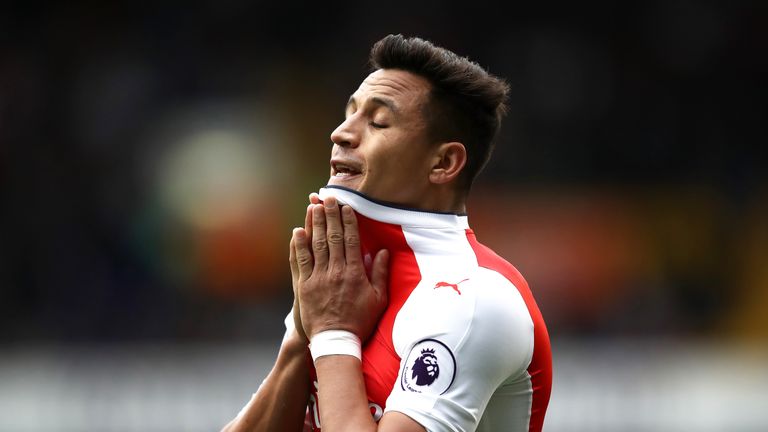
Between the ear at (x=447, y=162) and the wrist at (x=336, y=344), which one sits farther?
the ear at (x=447, y=162)

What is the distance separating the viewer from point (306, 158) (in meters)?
14.2

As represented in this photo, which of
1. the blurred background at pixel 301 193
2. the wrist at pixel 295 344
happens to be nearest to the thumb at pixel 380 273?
the wrist at pixel 295 344

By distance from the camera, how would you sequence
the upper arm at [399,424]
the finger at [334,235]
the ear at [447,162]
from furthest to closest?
the ear at [447,162]
the finger at [334,235]
the upper arm at [399,424]

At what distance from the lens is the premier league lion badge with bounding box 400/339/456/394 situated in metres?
3.09

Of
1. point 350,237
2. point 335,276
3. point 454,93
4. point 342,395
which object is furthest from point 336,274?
point 454,93

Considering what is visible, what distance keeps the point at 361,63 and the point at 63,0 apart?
3.80 m

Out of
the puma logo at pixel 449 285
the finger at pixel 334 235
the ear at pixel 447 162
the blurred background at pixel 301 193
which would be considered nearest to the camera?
the puma logo at pixel 449 285

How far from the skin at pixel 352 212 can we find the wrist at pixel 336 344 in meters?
0.01

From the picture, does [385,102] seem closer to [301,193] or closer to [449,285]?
[449,285]

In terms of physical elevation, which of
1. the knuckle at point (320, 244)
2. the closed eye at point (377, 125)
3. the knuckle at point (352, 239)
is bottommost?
the knuckle at point (320, 244)

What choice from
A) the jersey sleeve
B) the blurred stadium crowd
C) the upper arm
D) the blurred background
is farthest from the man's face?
the blurred stadium crowd

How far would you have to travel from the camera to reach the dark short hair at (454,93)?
3463 mm

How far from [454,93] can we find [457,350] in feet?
2.51

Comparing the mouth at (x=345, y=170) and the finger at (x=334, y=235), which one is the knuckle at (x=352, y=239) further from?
the mouth at (x=345, y=170)
